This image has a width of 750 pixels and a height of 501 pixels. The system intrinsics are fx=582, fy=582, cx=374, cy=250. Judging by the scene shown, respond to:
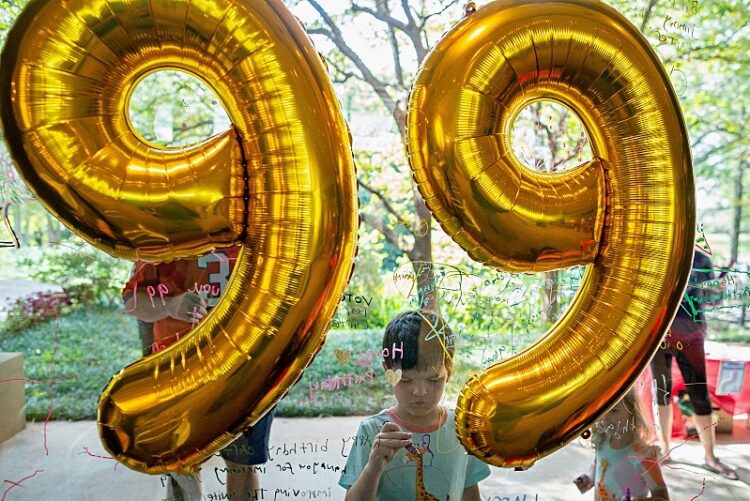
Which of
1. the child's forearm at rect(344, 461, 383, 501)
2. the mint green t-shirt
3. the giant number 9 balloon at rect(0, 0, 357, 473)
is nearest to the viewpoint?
the giant number 9 balloon at rect(0, 0, 357, 473)

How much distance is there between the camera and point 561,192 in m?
0.65

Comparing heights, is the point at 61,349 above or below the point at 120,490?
above

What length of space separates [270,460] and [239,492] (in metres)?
0.12

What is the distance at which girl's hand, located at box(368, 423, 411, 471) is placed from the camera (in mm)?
1338

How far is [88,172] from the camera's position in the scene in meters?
0.57

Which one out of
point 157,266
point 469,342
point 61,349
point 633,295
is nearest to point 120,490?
point 61,349

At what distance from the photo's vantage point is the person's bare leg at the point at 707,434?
1610mm

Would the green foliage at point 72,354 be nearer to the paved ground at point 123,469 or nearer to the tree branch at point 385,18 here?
the paved ground at point 123,469

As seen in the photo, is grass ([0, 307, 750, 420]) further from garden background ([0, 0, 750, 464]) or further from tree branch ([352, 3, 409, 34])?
tree branch ([352, 3, 409, 34])

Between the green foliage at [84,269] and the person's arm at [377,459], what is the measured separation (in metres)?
0.75

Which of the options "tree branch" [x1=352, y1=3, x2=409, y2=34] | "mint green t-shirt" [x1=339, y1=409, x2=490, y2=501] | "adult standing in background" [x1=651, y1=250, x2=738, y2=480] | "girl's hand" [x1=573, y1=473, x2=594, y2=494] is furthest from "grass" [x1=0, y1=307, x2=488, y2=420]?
"tree branch" [x1=352, y1=3, x2=409, y2=34]

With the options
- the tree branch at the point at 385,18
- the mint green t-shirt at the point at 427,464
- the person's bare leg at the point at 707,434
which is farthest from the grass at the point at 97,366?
the tree branch at the point at 385,18

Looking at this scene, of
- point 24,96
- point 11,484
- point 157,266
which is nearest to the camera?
point 24,96

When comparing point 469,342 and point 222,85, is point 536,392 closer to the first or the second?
point 222,85
